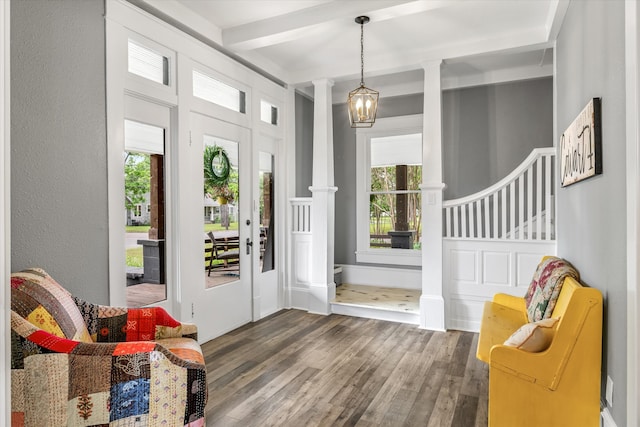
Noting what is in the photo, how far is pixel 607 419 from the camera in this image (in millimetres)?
1912

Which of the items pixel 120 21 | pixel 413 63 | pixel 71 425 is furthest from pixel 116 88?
pixel 413 63

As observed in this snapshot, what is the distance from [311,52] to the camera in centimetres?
430

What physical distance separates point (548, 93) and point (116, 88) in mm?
4472

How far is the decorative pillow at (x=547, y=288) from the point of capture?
2.39 m

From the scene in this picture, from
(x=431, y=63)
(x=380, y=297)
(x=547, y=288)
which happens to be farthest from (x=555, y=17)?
(x=380, y=297)

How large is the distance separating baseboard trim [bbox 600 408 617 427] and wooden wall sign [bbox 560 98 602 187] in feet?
3.83

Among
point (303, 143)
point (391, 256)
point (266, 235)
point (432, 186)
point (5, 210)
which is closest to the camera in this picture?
point (5, 210)

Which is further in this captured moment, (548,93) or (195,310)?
(548,93)

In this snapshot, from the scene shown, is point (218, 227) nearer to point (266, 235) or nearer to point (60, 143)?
point (266, 235)

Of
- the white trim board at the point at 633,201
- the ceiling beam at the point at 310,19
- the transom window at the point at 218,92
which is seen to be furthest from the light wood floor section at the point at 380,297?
the ceiling beam at the point at 310,19

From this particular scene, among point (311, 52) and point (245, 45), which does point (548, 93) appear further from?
point (245, 45)

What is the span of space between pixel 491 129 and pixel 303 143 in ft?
7.72

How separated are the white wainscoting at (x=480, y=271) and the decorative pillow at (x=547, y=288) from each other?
2.81ft

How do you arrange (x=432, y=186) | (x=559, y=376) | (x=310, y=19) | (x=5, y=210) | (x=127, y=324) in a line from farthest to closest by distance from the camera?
(x=432, y=186), (x=310, y=19), (x=127, y=324), (x=559, y=376), (x=5, y=210)
